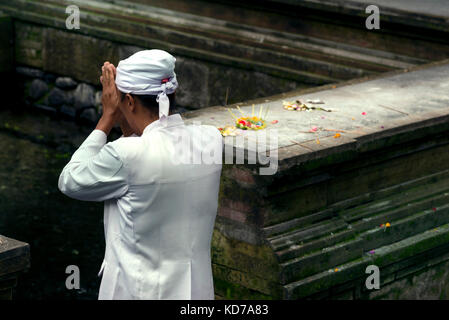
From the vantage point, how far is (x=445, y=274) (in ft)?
19.5

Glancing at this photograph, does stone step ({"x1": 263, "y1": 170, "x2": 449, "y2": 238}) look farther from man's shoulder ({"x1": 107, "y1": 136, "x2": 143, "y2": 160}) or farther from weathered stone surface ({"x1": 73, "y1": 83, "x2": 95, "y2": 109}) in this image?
weathered stone surface ({"x1": 73, "y1": 83, "x2": 95, "y2": 109})

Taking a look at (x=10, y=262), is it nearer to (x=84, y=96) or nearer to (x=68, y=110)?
(x=84, y=96)

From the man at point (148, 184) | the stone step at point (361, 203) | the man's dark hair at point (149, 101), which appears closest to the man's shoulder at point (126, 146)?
the man at point (148, 184)

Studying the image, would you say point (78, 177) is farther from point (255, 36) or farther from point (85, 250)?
point (255, 36)

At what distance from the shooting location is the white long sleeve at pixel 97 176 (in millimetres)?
3352

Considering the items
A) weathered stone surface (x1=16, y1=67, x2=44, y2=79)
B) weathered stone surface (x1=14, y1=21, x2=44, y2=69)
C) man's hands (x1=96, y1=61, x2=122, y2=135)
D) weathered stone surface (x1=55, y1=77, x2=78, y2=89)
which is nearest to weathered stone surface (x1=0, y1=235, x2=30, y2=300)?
man's hands (x1=96, y1=61, x2=122, y2=135)

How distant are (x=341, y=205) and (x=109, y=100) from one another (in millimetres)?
2014

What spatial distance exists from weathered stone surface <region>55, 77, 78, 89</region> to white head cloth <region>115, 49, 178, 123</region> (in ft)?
24.9

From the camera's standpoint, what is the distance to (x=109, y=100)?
3559 mm

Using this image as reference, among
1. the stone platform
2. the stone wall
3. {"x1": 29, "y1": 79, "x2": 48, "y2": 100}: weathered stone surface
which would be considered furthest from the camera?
{"x1": 29, "y1": 79, "x2": 48, "y2": 100}: weathered stone surface

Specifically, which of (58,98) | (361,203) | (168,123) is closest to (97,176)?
(168,123)

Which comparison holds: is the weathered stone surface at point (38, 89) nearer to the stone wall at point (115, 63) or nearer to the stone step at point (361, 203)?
the stone wall at point (115, 63)

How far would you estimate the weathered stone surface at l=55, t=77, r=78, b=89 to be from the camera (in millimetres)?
10922
